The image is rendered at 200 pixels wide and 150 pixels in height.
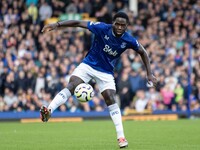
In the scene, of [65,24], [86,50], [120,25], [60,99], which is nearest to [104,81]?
[60,99]

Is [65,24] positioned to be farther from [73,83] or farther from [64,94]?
[64,94]

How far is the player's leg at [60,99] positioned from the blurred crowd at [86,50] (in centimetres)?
1120

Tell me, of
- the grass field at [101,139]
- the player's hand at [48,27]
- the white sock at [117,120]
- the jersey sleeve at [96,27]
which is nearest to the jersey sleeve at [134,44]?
the jersey sleeve at [96,27]

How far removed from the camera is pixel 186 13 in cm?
2839

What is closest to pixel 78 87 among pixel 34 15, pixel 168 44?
pixel 168 44

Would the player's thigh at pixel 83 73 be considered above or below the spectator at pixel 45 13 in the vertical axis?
below

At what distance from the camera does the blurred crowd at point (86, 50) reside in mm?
24703

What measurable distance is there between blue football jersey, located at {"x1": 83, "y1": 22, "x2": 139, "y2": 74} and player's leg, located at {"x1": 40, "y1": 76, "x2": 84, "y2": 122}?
451mm

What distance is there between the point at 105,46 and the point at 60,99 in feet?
4.48

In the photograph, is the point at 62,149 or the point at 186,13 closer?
the point at 62,149

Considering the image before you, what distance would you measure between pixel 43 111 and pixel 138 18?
1660 centimetres

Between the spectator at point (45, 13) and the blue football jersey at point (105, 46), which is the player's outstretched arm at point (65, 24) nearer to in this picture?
the blue football jersey at point (105, 46)

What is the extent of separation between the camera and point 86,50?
27.2 m

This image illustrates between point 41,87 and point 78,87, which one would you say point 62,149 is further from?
point 41,87
